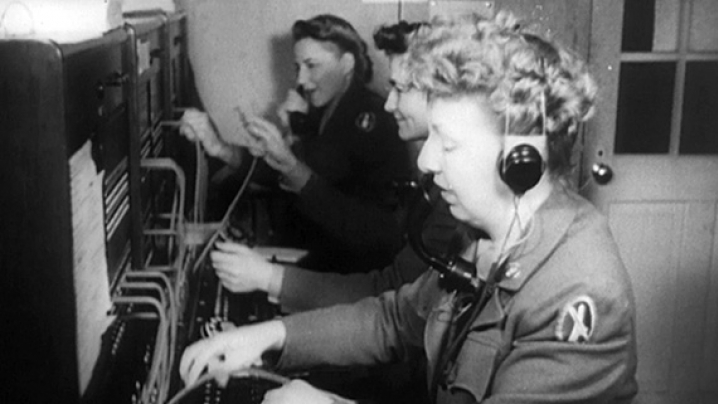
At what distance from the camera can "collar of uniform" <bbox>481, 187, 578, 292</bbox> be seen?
121 cm

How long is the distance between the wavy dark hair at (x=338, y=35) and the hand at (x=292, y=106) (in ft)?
0.56

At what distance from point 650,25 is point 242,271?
1.72 metres

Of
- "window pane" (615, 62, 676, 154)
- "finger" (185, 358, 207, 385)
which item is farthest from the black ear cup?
"window pane" (615, 62, 676, 154)

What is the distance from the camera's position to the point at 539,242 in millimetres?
1217

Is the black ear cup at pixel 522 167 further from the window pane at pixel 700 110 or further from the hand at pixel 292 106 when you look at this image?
the window pane at pixel 700 110

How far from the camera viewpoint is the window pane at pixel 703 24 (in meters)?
2.86

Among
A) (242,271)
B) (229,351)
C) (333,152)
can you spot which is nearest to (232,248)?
(242,271)

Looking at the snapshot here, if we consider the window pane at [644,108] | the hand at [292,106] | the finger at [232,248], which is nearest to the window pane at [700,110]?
the window pane at [644,108]

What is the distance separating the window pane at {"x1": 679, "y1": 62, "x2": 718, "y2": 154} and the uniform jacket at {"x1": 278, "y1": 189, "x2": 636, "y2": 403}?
1.80m

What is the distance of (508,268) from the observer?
1234mm

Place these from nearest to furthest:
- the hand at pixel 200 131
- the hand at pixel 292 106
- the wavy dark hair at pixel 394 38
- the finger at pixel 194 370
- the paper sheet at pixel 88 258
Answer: the paper sheet at pixel 88 258
the finger at pixel 194 370
the hand at pixel 200 131
the wavy dark hair at pixel 394 38
the hand at pixel 292 106

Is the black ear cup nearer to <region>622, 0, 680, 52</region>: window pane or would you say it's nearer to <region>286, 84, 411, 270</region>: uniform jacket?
<region>286, 84, 411, 270</region>: uniform jacket

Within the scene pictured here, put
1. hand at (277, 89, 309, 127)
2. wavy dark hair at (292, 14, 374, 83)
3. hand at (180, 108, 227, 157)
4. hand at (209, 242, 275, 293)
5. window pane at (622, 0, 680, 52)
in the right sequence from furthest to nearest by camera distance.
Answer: window pane at (622, 0, 680, 52)
hand at (277, 89, 309, 127)
wavy dark hair at (292, 14, 374, 83)
hand at (180, 108, 227, 157)
hand at (209, 242, 275, 293)

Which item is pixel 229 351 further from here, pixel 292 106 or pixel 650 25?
pixel 650 25
